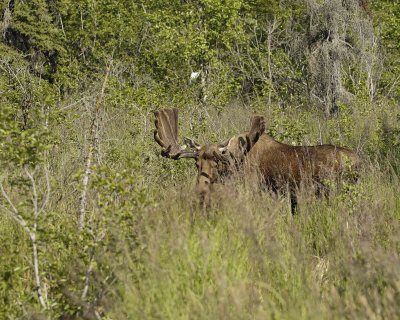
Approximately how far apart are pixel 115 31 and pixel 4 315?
1859 cm

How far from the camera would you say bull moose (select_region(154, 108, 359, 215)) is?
24.2 ft

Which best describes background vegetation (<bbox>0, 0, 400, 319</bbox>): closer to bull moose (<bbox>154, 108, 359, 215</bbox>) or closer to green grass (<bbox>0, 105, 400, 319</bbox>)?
green grass (<bbox>0, 105, 400, 319</bbox>)

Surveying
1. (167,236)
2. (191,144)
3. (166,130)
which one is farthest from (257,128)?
(167,236)

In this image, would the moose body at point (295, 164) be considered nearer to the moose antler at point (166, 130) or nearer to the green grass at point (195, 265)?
the moose antler at point (166, 130)

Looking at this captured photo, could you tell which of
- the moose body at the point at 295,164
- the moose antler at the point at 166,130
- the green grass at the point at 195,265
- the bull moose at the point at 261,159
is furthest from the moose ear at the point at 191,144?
the green grass at the point at 195,265

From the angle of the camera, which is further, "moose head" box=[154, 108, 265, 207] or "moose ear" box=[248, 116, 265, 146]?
"moose ear" box=[248, 116, 265, 146]

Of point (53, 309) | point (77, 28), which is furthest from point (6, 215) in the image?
point (77, 28)

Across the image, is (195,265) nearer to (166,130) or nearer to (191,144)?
(191,144)

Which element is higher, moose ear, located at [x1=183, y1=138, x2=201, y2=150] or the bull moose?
moose ear, located at [x1=183, y1=138, x2=201, y2=150]

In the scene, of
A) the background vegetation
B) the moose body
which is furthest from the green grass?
the moose body

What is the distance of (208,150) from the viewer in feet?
25.2

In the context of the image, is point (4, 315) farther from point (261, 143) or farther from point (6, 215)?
point (261, 143)

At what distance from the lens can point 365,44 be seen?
20859 mm

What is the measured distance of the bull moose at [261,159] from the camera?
738 centimetres
